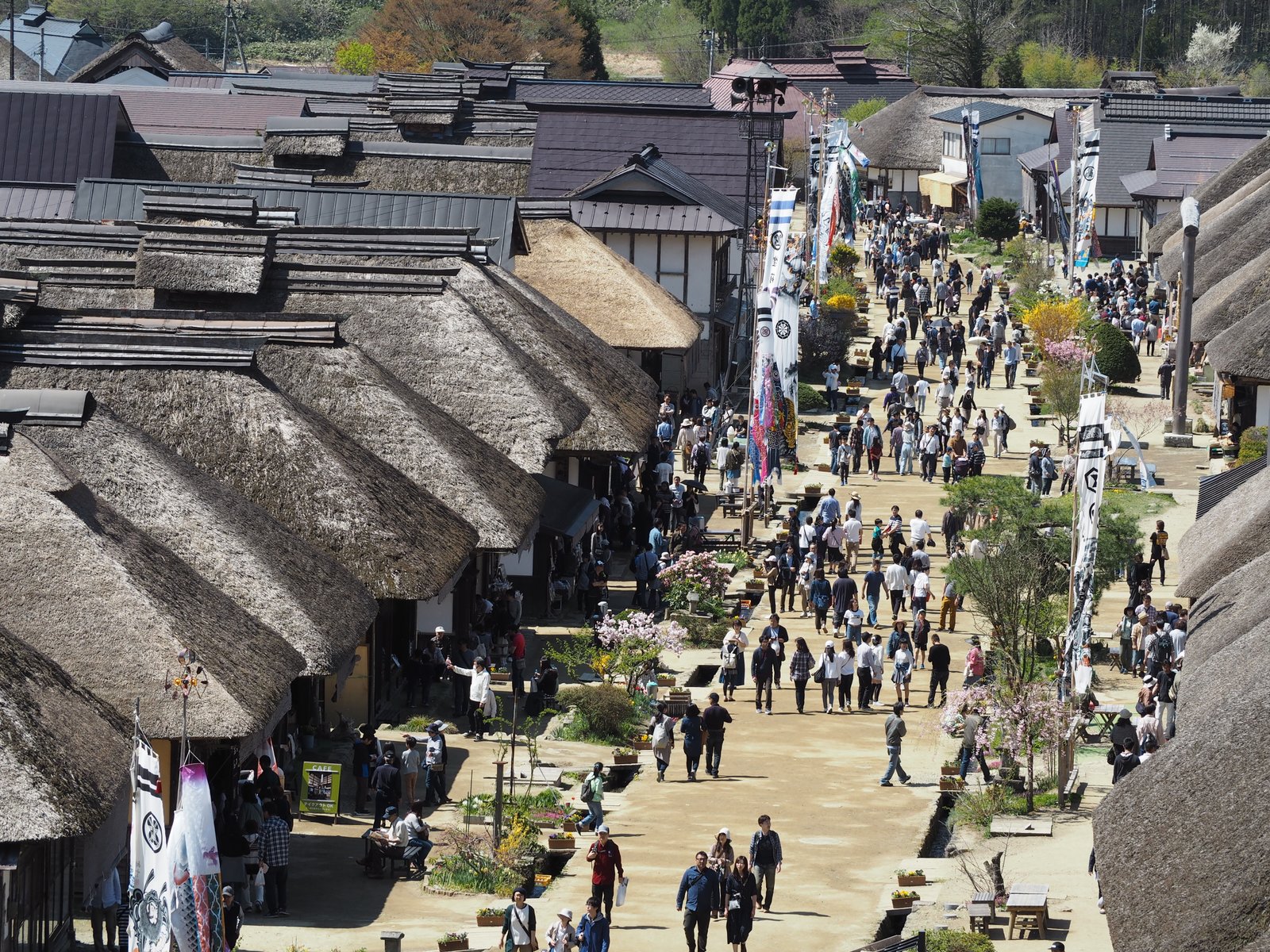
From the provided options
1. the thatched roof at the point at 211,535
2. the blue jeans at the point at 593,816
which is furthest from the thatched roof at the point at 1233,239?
the thatched roof at the point at 211,535

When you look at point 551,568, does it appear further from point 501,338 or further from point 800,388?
point 800,388

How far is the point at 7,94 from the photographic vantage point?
49.3 metres

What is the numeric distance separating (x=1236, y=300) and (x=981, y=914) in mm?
21715

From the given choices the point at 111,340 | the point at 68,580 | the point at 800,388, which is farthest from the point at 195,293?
the point at 800,388

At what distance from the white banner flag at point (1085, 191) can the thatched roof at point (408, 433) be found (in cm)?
2863

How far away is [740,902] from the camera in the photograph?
19797 millimetres

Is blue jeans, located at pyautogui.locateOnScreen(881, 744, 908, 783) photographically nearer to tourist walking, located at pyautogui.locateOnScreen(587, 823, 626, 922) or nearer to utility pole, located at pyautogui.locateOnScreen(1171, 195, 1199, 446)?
tourist walking, located at pyautogui.locateOnScreen(587, 823, 626, 922)

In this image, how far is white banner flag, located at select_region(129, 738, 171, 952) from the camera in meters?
14.7

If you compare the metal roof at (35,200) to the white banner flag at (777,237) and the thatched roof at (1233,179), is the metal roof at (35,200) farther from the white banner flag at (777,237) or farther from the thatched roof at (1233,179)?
the thatched roof at (1233,179)

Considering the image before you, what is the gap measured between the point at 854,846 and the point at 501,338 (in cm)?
Answer: 1242

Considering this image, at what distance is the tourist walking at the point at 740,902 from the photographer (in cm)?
1978

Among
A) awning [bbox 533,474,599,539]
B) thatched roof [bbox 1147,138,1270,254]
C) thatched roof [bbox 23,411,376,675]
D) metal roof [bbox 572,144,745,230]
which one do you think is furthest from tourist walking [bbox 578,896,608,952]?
thatched roof [bbox 1147,138,1270,254]

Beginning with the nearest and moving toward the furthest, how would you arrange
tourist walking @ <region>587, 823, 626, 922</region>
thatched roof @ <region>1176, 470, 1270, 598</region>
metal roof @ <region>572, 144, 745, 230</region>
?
tourist walking @ <region>587, 823, 626, 922</region>
thatched roof @ <region>1176, 470, 1270, 598</region>
metal roof @ <region>572, 144, 745, 230</region>

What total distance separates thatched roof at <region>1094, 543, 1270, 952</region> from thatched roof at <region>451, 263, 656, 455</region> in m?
20.0
